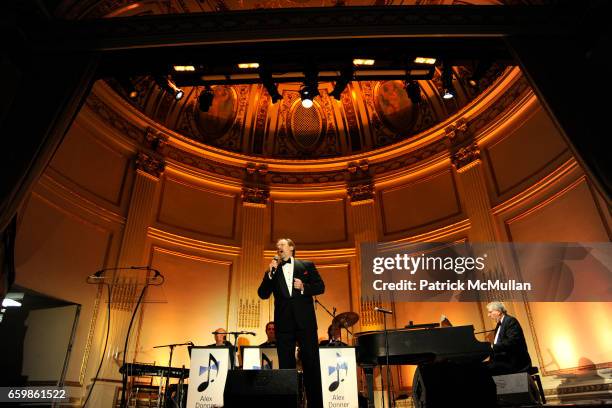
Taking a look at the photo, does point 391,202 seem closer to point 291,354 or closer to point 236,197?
point 236,197

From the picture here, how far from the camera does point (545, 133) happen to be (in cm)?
674

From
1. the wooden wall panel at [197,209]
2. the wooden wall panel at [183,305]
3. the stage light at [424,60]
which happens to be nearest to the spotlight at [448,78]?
the stage light at [424,60]

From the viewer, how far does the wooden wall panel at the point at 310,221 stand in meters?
9.07

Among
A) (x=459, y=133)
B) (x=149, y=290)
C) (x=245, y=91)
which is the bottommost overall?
(x=149, y=290)

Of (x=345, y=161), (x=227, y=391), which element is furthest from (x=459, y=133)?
(x=227, y=391)

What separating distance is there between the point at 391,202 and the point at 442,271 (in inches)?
71.3

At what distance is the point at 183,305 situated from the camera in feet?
25.4

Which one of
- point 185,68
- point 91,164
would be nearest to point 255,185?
point 91,164

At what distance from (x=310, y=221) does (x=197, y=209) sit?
7.92 feet

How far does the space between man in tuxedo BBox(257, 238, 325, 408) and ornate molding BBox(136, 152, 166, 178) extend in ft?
18.0

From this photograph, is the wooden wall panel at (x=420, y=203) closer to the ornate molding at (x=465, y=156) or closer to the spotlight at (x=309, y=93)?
the ornate molding at (x=465, y=156)

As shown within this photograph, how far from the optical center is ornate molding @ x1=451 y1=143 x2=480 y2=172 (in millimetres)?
7961

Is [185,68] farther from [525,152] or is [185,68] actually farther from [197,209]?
[525,152]

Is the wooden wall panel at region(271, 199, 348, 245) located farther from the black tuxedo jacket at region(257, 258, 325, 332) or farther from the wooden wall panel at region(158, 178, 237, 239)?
the black tuxedo jacket at region(257, 258, 325, 332)
